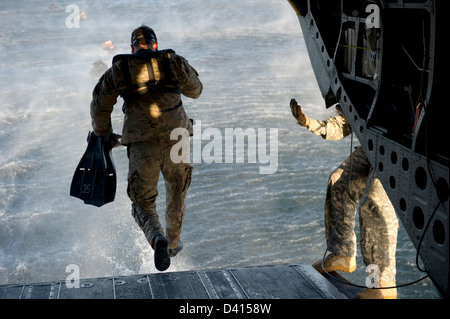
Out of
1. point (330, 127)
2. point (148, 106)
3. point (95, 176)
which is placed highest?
point (148, 106)

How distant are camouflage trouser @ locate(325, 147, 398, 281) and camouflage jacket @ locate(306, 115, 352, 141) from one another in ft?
1.06

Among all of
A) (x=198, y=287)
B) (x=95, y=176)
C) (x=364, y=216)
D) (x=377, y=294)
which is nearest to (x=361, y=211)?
(x=364, y=216)

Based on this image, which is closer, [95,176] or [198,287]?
[198,287]

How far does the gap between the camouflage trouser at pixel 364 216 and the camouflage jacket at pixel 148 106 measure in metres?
1.73

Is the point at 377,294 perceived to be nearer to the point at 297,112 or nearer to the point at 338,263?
the point at 338,263

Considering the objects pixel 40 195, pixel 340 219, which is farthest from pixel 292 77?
pixel 340 219

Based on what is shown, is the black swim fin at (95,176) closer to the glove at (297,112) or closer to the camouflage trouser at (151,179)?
the camouflage trouser at (151,179)

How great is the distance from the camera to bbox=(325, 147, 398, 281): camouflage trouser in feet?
17.4

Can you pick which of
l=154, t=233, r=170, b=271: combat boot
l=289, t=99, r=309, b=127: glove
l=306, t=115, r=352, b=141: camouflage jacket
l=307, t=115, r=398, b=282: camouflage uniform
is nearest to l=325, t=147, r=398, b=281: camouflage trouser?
l=307, t=115, r=398, b=282: camouflage uniform

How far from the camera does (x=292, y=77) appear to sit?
4125cm

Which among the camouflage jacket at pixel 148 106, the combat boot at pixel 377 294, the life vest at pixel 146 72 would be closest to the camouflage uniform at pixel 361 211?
the combat boot at pixel 377 294

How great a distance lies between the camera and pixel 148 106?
5453 millimetres

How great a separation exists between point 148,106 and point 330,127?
6.12 ft
